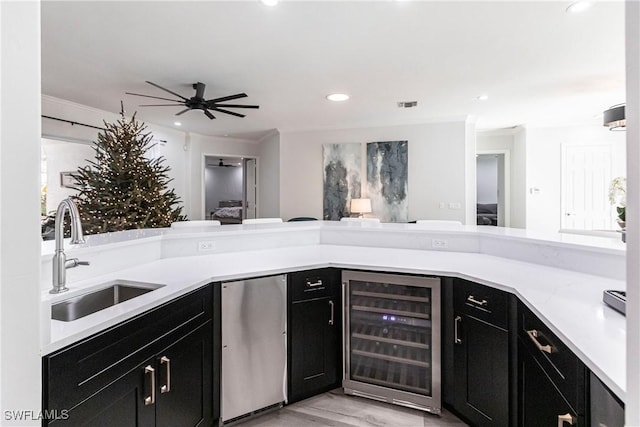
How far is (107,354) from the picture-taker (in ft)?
3.86

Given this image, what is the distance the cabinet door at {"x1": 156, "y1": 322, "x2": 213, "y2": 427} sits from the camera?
4.77 ft

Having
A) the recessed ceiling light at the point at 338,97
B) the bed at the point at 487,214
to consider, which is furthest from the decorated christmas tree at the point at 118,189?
the bed at the point at 487,214

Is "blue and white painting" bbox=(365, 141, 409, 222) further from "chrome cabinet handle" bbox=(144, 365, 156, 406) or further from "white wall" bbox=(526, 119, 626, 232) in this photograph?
"chrome cabinet handle" bbox=(144, 365, 156, 406)

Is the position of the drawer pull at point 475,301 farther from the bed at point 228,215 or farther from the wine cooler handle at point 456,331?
the bed at point 228,215

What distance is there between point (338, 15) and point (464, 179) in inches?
164

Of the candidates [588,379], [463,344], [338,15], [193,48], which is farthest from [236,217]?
[588,379]

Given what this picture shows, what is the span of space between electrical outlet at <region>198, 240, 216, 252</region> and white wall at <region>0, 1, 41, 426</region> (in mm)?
1856

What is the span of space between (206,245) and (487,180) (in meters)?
9.03

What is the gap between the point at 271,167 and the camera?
7.26m

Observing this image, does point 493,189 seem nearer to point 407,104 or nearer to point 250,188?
point 407,104

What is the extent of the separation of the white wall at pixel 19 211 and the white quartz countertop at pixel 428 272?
29 centimetres

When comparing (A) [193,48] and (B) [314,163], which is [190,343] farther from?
(B) [314,163]

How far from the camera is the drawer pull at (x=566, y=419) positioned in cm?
105

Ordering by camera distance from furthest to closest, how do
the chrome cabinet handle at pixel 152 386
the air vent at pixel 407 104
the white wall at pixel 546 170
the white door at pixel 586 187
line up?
the white wall at pixel 546 170
the white door at pixel 586 187
the air vent at pixel 407 104
the chrome cabinet handle at pixel 152 386
